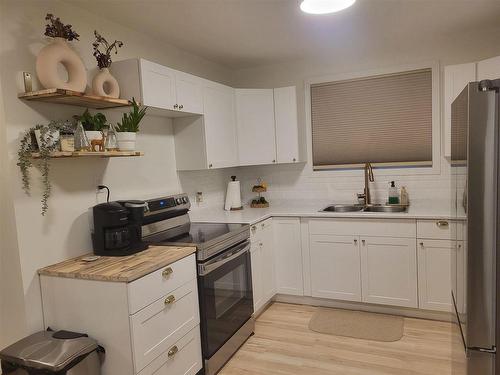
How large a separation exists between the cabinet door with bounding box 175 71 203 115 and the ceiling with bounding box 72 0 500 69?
38 centimetres

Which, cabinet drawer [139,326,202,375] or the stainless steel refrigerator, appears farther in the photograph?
cabinet drawer [139,326,202,375]

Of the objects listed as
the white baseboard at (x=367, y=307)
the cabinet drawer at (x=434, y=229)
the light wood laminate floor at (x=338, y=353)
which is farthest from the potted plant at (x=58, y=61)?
the cabinet drawer at (x=434, y=229)

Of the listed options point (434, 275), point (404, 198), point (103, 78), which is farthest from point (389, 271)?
point (103, 78)

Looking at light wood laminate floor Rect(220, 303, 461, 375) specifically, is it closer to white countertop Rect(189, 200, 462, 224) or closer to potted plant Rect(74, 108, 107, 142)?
white countertop Rect(189, 200, 462, 224)

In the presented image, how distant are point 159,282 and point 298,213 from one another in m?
1.78

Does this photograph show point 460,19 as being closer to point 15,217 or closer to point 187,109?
point 187,109

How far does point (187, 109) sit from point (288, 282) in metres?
1.91

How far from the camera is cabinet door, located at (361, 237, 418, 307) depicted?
10.6 feet

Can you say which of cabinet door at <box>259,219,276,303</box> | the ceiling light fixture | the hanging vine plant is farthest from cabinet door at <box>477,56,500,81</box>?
the hanging vine plant

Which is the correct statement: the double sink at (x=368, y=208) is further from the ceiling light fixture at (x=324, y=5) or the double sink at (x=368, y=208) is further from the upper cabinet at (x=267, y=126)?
the ceiling light fixture at (x=324, y=5)

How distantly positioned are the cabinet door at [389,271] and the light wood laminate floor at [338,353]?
0.24 m

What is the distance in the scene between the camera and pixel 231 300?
9.23ft

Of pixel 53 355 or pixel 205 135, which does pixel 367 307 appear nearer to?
pixel 205 135

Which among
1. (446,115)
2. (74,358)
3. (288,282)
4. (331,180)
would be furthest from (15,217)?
(446,115)
